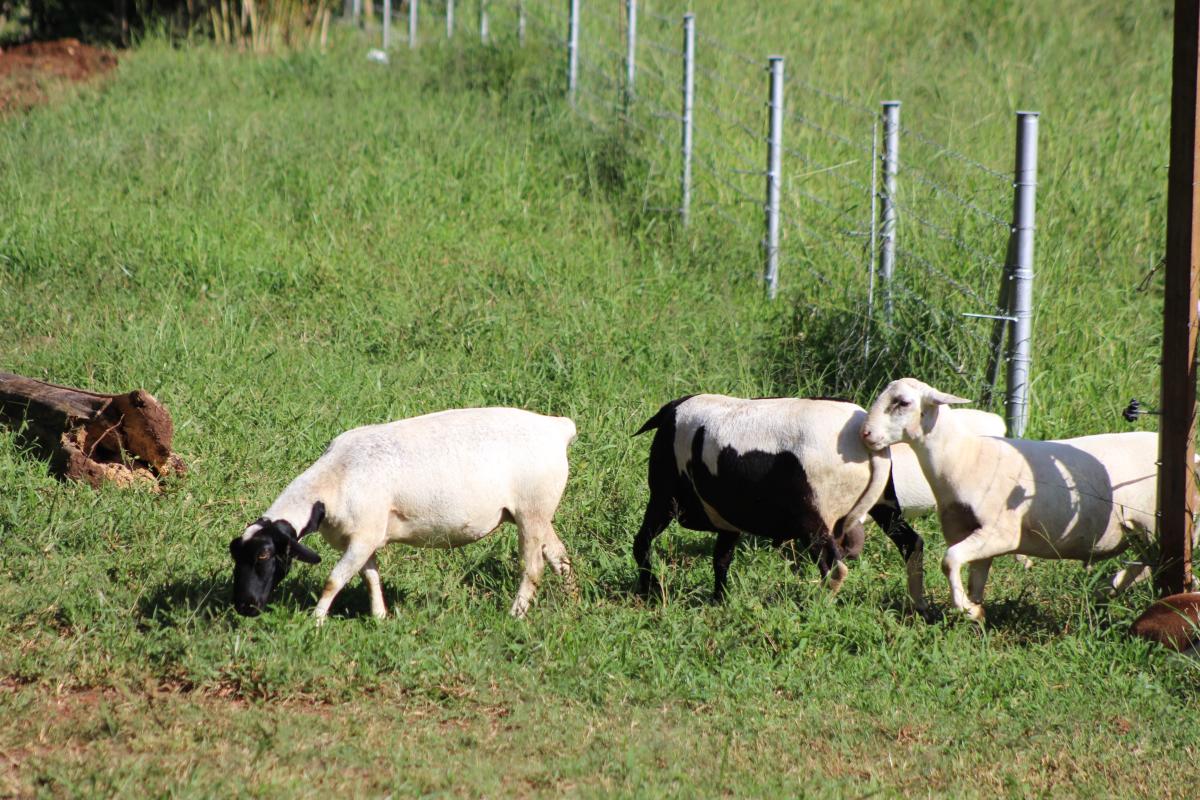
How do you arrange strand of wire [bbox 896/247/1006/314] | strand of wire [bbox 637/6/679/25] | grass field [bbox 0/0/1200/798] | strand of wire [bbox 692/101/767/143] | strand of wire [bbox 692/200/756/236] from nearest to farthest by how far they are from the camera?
grass field [bbox 0/0/1200/798]
strand of wire [bbox 896/247/1006/314]
strand of wire [bbox 692/200/756/236]
strand of wire [bbox 692/101/767/143]
strand of wire [bbox 637/6/679/25]

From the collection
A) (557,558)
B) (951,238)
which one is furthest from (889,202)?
(557,558)

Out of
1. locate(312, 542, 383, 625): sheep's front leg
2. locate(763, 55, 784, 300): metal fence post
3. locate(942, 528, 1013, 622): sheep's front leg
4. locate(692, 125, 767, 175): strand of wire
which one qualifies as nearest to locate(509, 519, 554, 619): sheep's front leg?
locate(312, 542, 383, 625): sheep's front leg

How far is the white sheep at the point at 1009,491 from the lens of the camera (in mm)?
5438

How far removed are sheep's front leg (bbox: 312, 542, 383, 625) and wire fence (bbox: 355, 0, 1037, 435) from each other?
311 centimetres

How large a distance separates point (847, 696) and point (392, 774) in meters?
1.66

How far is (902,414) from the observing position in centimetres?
541

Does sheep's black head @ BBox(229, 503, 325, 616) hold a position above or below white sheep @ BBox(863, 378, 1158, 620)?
below

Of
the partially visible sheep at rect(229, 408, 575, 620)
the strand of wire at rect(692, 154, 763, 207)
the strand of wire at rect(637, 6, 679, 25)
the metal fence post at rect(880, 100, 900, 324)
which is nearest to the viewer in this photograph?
the partially visible sheep at rect(229, 408, 575, 620)

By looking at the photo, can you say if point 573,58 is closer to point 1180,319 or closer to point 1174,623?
point 1180,319

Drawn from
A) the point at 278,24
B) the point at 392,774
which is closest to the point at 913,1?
the point at 278,24

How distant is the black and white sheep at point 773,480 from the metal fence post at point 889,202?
86.3 inches

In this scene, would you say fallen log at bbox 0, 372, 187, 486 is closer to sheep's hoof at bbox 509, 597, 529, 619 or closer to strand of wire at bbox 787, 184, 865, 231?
sheep's hoof at bbox 509, 597, 529, 619

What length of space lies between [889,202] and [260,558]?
14.5 feet

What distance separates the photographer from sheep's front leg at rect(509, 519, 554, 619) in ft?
18.2
